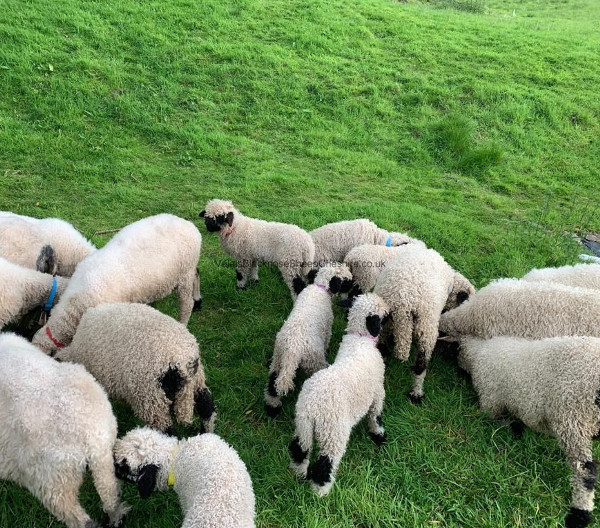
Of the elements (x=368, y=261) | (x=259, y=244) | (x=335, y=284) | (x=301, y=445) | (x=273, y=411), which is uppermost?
(x=335, y=284)

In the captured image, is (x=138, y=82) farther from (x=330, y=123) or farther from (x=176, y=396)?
(x=176, y=396)

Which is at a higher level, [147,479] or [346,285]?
[346,285]

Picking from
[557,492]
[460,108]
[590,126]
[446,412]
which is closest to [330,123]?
[460,108]

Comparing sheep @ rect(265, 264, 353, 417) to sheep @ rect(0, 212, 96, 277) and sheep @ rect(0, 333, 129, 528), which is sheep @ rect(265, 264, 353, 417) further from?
sheep @ rect(0, 212, 96, 277)

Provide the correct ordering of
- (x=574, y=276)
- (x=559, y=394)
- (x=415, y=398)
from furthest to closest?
(x=574, y=276), (x=415, y=398), (x=559, y=394)

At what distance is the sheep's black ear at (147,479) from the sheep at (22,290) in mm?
2424

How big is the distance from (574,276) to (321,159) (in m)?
5.64

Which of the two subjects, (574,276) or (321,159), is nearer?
(574,276)


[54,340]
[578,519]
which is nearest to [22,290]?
[54,340]

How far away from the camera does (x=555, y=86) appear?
12.9m

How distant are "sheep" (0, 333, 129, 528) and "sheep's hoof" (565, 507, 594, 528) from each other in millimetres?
3067

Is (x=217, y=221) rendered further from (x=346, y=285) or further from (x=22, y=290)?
(x=22, y=290)

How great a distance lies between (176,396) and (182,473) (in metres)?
0.66

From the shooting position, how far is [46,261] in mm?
5281
